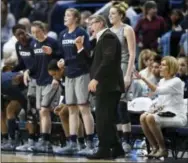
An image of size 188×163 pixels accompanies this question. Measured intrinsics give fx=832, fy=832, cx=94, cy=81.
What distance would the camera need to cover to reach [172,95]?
1256 cm

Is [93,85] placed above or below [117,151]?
above

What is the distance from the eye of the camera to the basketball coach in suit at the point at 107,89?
39.0 feet

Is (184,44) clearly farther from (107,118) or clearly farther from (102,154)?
(102,154)

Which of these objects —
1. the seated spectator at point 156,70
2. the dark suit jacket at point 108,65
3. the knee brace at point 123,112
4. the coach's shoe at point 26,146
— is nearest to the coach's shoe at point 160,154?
the knee brace at point 123,112

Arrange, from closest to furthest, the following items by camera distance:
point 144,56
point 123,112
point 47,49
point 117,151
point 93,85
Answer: point 93,85
point 117,151
point 123,112
point 47,49
point 144,56

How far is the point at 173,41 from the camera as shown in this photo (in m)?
17.2

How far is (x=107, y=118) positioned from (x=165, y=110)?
1.14 meters

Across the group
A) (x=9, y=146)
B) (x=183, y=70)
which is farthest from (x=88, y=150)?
(x=183, y=70)

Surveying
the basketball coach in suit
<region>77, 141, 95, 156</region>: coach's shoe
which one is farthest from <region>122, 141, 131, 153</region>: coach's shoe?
the basketball coach in suit

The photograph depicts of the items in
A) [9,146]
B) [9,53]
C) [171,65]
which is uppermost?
[9,53]

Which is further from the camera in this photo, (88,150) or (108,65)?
(88,150)

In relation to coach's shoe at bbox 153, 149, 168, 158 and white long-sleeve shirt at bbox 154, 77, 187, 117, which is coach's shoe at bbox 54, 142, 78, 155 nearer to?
coach's shoe at bbox 153, 149, 168, 158

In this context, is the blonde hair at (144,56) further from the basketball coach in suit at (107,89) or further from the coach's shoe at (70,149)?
the basketball coach in suit at (107,89)

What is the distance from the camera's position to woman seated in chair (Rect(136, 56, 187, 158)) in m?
12.5
